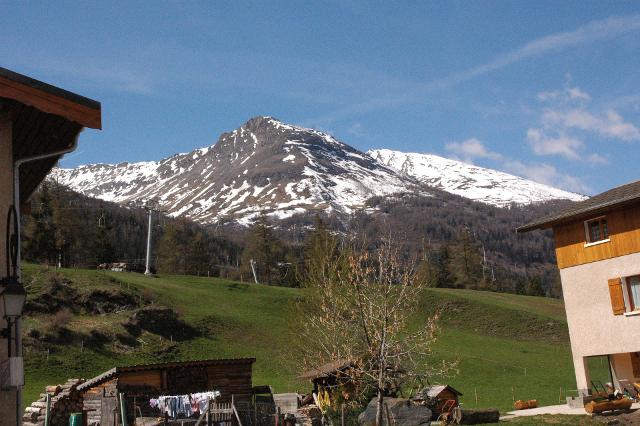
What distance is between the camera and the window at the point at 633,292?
29.9 metres

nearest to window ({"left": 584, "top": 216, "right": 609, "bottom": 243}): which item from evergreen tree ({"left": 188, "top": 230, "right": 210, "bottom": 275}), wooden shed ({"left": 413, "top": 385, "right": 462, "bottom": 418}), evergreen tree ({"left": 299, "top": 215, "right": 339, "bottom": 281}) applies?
wooden shed ({"left": 413, "top": 385, "right": 462, "bottom": 418})

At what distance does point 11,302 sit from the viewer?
8711 mm

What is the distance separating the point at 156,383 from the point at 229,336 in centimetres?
3671

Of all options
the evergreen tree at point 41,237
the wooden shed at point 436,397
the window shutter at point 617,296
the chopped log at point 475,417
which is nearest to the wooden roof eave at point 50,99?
the chopped log at point 475,417

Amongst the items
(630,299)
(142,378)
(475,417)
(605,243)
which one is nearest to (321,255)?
(142,378)

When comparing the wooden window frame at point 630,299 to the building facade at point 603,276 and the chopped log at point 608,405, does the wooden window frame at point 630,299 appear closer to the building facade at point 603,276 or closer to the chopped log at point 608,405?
the building facade at point 603,276

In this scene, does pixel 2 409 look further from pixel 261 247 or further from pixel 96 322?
pixel 261 247

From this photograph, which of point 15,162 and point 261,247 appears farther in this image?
point 261,247

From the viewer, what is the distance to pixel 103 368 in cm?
5544

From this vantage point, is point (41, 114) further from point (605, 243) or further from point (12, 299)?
point (605, 243)

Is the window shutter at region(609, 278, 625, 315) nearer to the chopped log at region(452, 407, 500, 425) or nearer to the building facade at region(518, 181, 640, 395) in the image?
the building facade at region(518, 181, 640, 395)

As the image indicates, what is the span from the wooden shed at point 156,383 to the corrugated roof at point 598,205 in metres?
15.9

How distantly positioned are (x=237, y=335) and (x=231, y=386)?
112 ft

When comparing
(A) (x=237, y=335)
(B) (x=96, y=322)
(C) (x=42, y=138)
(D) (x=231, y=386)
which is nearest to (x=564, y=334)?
(A) (x=237, y=335)
